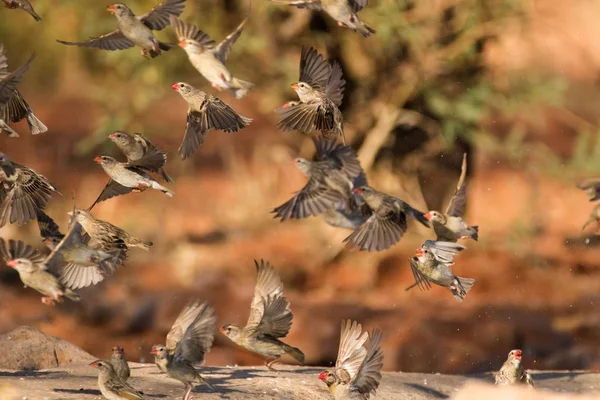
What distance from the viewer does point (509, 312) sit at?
13.5 metres

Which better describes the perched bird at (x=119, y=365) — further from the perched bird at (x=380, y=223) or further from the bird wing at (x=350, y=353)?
the perched bird at (x=380, y=223)

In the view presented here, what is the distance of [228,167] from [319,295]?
4.45 metres

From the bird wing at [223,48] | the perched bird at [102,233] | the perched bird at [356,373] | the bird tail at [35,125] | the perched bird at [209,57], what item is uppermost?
the bird wing at [223,48]

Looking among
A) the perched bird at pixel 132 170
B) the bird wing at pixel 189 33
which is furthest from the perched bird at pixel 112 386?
the bird wing at pixel 189 33

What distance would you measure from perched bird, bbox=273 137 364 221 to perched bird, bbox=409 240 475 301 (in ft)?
2.45

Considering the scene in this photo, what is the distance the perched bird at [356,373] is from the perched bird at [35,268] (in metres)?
1.47

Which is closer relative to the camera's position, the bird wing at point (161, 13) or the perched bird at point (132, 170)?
the perched bird at point (132, 170)

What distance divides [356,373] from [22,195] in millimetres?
2050

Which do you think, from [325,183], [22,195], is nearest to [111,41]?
[22,195]

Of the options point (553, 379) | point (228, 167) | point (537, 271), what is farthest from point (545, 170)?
point (553, 379)

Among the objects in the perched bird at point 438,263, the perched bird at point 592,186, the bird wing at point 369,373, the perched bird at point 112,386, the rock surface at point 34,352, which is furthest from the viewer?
the perched bird at point 592,186

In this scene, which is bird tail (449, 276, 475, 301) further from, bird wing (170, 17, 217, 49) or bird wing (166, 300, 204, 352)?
bird wing (170, 17, 217, 49)

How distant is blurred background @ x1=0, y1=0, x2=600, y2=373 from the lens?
12.4m

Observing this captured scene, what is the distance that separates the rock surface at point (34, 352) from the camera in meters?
Result: 7.46
